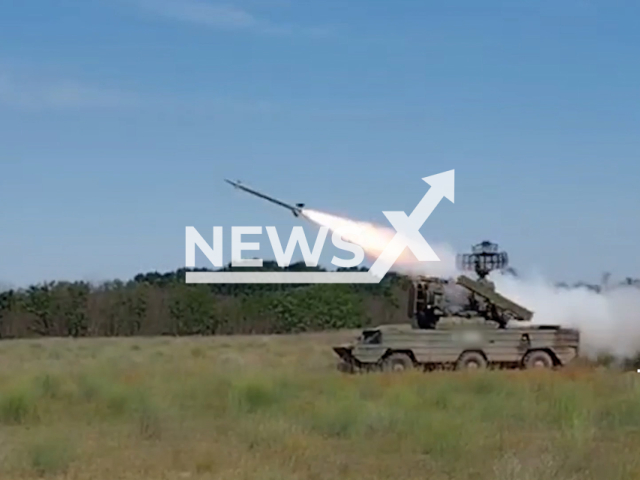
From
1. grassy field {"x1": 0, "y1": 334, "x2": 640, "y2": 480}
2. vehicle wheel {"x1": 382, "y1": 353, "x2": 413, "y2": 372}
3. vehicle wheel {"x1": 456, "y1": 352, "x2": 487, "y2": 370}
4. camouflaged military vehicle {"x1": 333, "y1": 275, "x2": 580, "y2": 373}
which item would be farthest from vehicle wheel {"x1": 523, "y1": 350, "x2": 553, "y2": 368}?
grassy field {"x1": 0, "y1": 334, "x2": 640, "y2": 480}

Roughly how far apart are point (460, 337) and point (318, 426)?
42.6 ft

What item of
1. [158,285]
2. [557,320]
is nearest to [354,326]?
[158,285]

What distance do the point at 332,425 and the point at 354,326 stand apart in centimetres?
4444

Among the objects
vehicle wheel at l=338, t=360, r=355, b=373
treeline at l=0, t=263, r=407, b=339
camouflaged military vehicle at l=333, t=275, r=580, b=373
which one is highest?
treeline at l=0, t=263, r=407, b=339

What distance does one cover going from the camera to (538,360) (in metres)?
27.2

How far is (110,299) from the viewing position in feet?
197

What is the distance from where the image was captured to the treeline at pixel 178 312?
192 ft

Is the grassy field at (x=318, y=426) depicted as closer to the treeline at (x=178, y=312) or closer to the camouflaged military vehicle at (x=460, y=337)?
the camouflaged military vehicle at (x=460, y=337)

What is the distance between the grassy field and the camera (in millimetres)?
11305

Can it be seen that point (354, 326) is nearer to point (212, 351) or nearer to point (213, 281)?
point (213, 281)

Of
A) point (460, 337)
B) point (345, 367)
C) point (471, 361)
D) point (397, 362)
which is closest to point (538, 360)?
point (471, 361)

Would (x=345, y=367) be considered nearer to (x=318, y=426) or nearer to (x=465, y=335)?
(x=465, y=335)

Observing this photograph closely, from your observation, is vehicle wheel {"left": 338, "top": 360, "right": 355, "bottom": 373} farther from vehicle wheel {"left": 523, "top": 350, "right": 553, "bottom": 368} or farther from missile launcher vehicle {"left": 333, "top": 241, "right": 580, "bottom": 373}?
vehicle wheel {"left": 523, "top": 350, "right": 553, "bottom": 368}

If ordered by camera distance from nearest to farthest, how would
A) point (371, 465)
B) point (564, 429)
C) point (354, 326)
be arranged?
point (371, 465) → point (564, 429) → point (354, 326)
